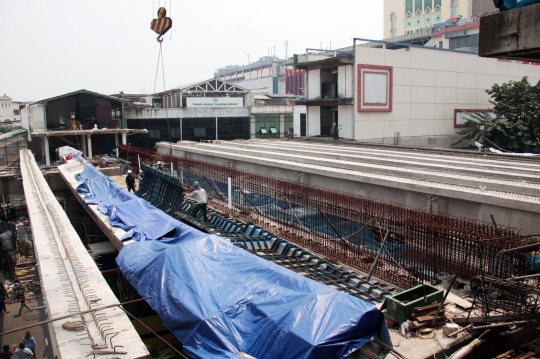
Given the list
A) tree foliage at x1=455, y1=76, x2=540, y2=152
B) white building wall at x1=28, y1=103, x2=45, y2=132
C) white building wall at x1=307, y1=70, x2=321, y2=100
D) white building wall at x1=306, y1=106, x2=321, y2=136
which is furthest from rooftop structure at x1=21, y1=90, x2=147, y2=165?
tree foliage at x1=455, y1=76, x2=540, y2=152

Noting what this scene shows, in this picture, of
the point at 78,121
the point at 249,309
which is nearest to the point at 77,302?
the point at 249,309

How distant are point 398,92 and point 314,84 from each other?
22.4 feet

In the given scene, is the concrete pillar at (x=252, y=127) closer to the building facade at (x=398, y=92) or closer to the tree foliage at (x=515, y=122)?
the building facade at (x=398, y=92)

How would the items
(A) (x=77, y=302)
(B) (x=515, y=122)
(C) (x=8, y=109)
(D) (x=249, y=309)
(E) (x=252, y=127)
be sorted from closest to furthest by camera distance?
(D) (x=249, y=309), (A) (x=77, y=302), (B) (x=515, y=122), (E) (x=252, y=127), (C) (x=8, y=109)

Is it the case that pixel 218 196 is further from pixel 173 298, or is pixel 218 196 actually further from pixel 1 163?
pixel 1 163

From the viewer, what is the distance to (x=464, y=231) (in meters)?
8.70

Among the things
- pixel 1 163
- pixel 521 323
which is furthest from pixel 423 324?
pixel 1 163

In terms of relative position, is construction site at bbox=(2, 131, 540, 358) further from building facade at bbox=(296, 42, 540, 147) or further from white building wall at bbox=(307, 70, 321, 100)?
white building wall at bbox=(307, 70, 321, 100)

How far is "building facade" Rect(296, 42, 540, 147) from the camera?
34156mm

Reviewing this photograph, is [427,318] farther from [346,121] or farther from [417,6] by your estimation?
[417,6]

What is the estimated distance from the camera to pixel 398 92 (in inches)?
1410

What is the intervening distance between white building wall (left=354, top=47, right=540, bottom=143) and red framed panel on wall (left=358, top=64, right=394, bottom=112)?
40 centimetres

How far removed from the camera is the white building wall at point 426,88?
34906 mm

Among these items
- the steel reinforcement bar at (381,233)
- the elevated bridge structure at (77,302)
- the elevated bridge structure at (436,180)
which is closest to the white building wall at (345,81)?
the elevated bridge structure at (436,180)
